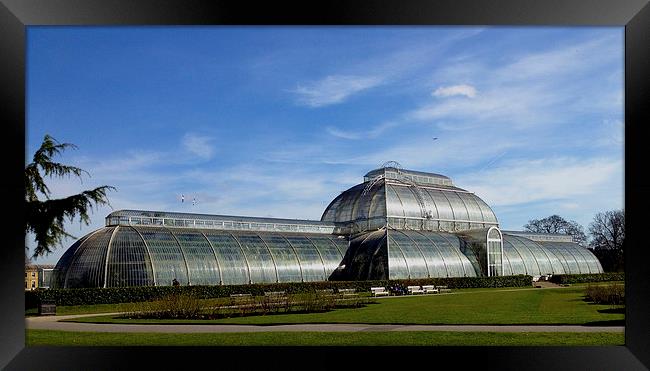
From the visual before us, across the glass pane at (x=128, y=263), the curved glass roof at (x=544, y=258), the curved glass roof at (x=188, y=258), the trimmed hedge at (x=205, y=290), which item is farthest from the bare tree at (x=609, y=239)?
the glass pane at (x=128, y=263)

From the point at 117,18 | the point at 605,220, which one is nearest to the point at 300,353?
the point at 117,18

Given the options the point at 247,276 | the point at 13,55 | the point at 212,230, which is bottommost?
the point at 247,276

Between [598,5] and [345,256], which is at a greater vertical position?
[598,5]

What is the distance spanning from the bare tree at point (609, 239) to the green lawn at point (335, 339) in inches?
1866

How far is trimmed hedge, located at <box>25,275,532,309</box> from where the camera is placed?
30.1 meters

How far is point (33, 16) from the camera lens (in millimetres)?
13195

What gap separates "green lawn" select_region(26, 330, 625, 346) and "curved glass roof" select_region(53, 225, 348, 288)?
17.7 m

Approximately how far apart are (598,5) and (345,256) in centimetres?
3643

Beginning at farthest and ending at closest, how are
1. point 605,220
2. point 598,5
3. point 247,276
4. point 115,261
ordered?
point 605,220
point 247,276
point 115,261
point 598,5

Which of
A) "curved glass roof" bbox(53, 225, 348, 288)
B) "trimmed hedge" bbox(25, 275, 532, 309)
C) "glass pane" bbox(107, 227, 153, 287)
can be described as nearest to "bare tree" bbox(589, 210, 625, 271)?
"trimmed hedge" bbox(25, 275, 532, 309)

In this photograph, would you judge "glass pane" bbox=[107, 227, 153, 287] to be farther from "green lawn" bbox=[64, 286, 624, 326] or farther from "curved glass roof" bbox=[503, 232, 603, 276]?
"curved glass roof" bbox=[503, 232, 603, 276]

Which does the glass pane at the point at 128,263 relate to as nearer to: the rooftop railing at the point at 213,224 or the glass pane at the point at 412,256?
the rooftop railing at the point at 213,224

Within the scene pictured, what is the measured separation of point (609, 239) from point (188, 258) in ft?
146

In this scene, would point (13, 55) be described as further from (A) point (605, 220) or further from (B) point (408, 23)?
(A) point (605, 220)
